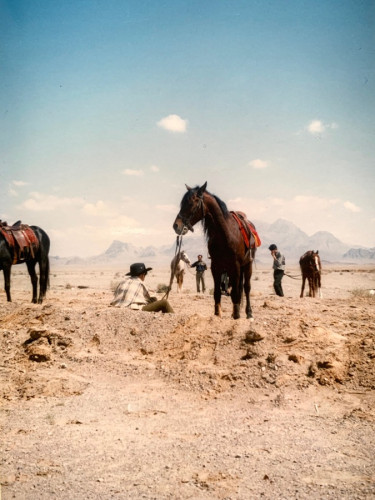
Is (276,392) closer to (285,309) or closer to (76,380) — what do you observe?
(76,380)

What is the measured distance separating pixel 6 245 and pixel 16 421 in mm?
7358

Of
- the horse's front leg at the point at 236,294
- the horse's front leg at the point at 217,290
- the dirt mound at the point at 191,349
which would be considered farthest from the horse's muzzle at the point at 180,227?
the dirt mound at the point at 191,349

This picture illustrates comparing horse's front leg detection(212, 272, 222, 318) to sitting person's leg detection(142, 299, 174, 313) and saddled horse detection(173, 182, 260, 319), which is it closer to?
saddled horse detection(173, 182, 260, 319)

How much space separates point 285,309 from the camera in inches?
373

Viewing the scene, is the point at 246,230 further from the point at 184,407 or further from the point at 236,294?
the point at 184,407

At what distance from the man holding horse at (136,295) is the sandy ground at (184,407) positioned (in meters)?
0.73

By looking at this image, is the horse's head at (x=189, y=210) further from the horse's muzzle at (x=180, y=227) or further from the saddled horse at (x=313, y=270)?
the saddled horse at (x=313, y=270)

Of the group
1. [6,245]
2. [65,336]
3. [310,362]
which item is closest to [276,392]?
[310,362]

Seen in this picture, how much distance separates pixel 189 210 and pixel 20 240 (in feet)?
21.1

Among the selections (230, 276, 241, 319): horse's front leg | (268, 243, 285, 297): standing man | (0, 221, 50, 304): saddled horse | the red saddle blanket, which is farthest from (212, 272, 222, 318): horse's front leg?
(268, 243, 285, 297): standing man

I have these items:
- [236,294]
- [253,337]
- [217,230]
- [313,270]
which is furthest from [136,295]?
[313,270]

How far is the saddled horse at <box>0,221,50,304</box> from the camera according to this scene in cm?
1031

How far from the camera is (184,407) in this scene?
4352mm

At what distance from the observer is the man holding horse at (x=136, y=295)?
A: 25.5ft
